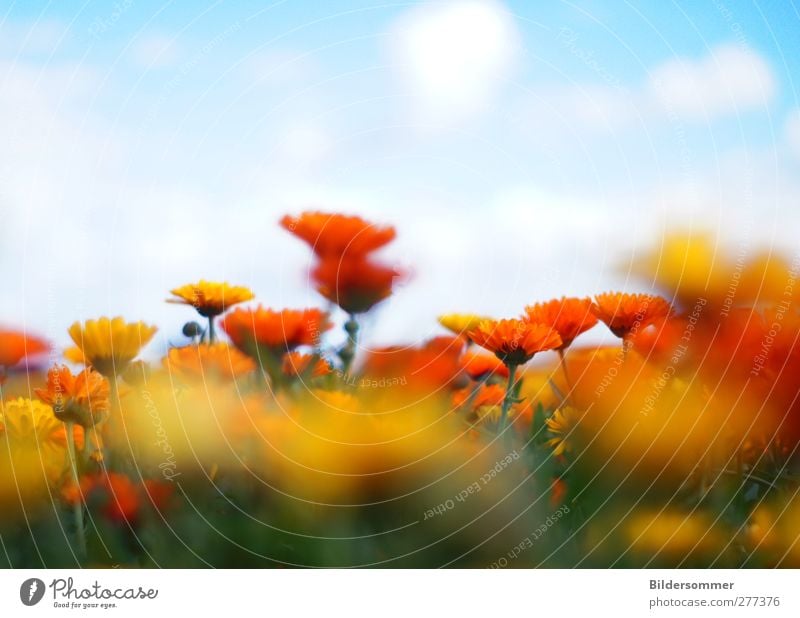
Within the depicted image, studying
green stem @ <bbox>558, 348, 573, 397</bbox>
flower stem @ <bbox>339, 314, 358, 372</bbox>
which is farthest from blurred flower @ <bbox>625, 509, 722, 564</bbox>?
flower stem @ <bbox>339, 314, 358, 372</bbox>

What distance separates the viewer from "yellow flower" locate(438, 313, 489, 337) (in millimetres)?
750

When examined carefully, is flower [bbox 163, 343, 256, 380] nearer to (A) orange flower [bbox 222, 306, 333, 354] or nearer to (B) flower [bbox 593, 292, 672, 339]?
(A) orange flower [bbox 222, 306, 333, 354]

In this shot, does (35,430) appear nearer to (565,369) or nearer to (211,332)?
(211,332)

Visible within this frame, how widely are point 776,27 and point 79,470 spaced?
614 mm

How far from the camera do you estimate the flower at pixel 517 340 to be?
71 centimetres

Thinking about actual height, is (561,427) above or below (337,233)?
below

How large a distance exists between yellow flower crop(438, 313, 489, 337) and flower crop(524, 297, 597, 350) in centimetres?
4

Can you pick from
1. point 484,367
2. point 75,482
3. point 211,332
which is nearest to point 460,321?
point 484,367

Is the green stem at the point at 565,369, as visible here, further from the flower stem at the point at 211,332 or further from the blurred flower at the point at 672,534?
the flower stem at the point at 211,332

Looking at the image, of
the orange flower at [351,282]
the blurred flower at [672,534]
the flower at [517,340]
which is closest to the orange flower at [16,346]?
the orange flower at [351,282]

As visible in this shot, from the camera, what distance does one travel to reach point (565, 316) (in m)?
0.72

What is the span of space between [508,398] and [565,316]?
0.23 ft

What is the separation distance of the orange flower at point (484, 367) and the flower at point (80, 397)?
25cm
